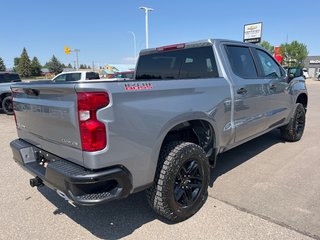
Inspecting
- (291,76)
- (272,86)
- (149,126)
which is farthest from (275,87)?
(149,126)

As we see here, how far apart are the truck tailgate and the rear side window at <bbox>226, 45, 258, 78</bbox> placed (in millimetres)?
2379

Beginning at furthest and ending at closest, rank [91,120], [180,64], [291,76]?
[291,76]
[180,64]
[91,120]

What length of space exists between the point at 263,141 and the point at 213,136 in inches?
124

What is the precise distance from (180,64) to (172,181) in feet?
6.38

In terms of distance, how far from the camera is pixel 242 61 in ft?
13.4

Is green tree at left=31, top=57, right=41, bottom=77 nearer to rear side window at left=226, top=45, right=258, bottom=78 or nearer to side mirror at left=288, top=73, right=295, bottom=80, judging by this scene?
side mirror at left=288, top=73, right=295, bottom=80

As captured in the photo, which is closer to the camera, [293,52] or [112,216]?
[112,216]

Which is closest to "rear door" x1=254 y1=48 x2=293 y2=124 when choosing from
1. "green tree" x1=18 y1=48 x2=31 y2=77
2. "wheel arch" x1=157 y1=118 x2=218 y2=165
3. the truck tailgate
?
"wheel arch" x1=157 y1=118 x2=218 y2=165

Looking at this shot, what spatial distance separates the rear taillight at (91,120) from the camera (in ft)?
7.12

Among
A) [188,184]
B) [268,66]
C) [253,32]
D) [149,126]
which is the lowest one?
[188,184]

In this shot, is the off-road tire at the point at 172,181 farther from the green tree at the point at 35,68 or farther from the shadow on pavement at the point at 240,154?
the green tree at the point at 35,68

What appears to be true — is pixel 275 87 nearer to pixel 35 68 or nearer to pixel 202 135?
pixel 202 135

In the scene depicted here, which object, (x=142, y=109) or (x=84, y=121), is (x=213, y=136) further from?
(x=84, y=121)

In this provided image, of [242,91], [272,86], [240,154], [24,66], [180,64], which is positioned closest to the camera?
[242,91]
